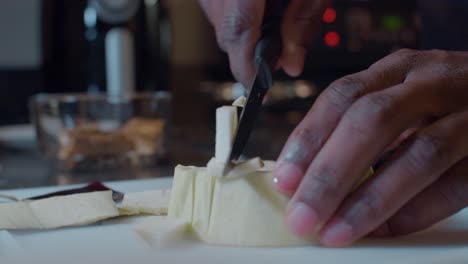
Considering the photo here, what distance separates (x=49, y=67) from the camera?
75.0 inches

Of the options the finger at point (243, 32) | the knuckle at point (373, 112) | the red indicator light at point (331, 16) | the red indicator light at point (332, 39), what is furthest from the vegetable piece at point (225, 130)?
the red indicator light at point (332, 39)

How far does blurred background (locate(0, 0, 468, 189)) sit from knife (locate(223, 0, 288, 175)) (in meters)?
0.27

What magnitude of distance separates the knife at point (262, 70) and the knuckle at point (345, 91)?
94 millimetres

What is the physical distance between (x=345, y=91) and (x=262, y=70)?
0.15 m

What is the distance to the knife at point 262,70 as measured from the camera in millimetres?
651

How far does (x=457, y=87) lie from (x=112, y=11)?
4.36ft

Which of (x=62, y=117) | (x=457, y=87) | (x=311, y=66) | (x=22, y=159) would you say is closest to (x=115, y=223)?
(x=457, y=87)

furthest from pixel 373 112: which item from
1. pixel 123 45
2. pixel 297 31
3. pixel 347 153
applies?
pixel 123 45

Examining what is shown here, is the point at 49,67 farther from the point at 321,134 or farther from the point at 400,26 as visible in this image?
the point at 321,134

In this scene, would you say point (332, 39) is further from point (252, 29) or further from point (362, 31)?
point (252, 29)

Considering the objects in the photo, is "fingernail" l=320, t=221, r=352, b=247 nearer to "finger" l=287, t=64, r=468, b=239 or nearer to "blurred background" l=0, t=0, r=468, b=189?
"finger" l=287, t=64, r=468, b=239

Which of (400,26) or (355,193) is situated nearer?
(355,193)

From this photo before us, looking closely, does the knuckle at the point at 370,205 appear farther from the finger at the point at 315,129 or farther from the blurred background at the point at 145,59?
the blurred background at the point at 145,59

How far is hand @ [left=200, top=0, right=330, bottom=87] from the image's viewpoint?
870 mm
